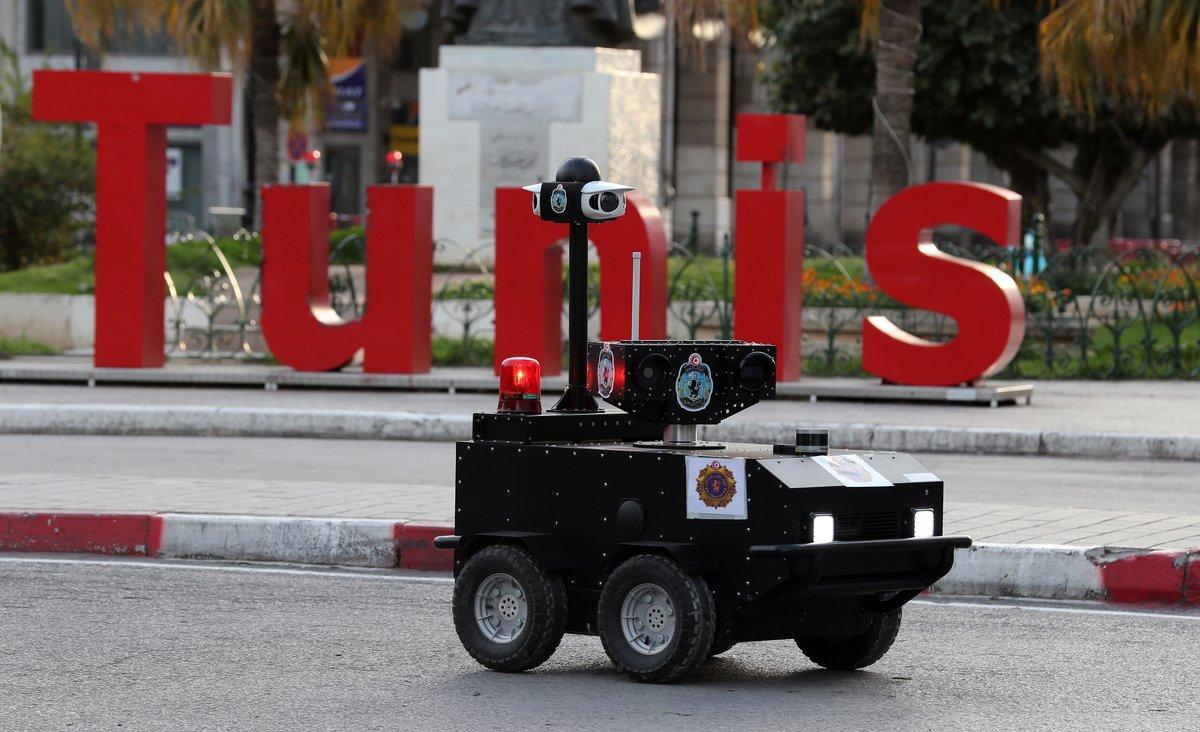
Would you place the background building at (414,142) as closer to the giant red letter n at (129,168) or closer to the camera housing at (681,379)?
the giant red letter n at (129,168)

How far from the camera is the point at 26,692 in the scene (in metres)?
6.51

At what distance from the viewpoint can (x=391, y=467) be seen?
13164 millimetres

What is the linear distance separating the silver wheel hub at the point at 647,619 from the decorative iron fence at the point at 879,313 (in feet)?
42.0

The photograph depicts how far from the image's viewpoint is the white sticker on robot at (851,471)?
6496 mm

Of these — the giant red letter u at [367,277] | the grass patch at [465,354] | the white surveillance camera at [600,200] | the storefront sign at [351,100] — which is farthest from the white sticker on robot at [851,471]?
the storefront sign at [351,100]

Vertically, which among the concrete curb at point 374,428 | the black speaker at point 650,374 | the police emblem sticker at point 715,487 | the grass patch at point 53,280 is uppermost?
the grass patch at point 53,280

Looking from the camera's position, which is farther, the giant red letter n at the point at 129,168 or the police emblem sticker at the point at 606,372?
the giant red letter n at the point at 129,168

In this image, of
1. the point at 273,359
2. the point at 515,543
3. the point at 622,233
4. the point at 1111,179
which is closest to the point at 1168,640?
the point at 515,543

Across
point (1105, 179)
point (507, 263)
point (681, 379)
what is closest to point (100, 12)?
point (507, 263)

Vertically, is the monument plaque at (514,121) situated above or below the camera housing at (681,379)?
above

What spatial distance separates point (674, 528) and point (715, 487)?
22cm

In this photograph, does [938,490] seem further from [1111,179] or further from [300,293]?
[1111,179]

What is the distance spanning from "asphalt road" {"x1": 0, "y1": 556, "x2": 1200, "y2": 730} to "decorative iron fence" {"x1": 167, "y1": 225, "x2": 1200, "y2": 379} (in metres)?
11.5

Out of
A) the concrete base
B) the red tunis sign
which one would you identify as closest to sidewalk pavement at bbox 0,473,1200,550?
the red tunis sign
